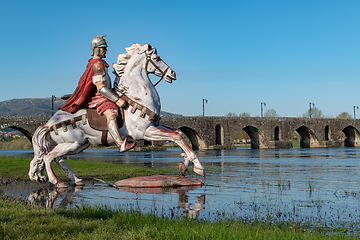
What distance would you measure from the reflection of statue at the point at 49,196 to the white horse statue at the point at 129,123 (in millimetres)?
330

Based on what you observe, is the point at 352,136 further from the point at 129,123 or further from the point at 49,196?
the point at 49,196

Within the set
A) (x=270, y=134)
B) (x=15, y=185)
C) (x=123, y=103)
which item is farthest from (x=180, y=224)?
(x=270, y=134)

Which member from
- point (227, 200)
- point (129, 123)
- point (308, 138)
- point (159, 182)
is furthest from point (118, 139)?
point (308, 138)

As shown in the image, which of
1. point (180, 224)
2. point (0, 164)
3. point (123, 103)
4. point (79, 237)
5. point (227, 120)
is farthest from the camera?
point (227, 120)

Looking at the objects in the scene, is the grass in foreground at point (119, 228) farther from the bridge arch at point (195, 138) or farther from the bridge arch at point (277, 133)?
the bridge arch at point (277, 133)

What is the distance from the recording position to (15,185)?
766cm

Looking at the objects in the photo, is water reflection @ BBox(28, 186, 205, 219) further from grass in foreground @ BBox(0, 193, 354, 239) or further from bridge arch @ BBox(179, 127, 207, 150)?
bridge arch @ BBox(179, 127, 207, 150)

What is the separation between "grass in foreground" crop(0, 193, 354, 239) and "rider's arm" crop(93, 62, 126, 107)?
9.33ft

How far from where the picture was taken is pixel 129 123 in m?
6.77

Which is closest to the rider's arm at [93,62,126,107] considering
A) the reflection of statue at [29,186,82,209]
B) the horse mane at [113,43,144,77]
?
the horse mane at [113,43,144,77]

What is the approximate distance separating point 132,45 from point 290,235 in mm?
5135

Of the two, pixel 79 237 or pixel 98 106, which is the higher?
pixel 98 106

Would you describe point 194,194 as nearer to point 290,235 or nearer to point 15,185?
point 290,235

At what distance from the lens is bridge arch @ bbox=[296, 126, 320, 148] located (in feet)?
194
